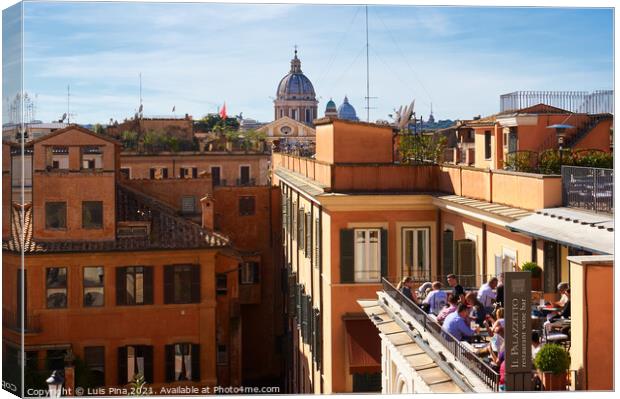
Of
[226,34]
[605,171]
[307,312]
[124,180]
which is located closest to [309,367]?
[307,312]

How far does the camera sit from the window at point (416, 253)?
20.2m

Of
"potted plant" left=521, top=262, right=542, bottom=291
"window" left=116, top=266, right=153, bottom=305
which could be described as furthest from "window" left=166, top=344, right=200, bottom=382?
"potted plant" left=521, top=262, right=542, bottom=291

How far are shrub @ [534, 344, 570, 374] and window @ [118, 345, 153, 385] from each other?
12.0 metres

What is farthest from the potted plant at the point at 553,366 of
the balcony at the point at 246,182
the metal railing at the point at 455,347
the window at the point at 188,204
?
the balcony at the point at 246,182

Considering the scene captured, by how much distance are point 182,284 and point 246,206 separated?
19.8 ft

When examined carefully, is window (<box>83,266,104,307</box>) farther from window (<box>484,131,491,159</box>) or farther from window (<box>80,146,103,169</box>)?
window (<box>484,131,491,159</box>)

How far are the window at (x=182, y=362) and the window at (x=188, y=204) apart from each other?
458cm

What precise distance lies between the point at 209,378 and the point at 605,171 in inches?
399

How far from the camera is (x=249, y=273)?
28.2 m

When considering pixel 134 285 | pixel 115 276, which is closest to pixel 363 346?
pixel 134 285

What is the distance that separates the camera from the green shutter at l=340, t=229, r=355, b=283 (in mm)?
20016

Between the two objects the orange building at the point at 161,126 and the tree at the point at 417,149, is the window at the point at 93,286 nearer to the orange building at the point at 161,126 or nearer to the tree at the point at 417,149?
the tree at the point at 417,149

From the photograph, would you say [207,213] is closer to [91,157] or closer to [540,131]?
[91,157]

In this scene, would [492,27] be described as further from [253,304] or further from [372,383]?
[253,304]
